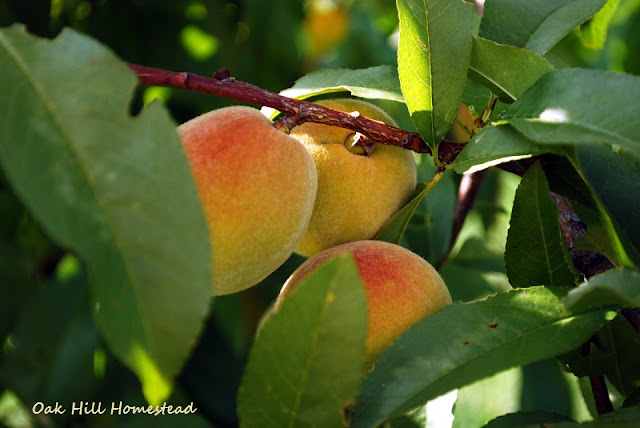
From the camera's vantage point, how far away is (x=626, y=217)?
2.79ft

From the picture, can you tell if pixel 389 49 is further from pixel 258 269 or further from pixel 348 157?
pixel 258 269

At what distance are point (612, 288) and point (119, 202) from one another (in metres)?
0.42

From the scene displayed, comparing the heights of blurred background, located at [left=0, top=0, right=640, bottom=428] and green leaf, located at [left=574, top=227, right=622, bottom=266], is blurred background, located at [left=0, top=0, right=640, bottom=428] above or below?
below

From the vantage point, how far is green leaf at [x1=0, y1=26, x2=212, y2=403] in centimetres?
55

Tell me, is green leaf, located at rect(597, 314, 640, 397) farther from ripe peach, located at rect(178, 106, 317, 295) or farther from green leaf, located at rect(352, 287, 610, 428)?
ripe peach, located at rect(178, 106, 317, 295)

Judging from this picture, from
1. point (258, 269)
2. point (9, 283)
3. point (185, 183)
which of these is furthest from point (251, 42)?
point (185, 183)

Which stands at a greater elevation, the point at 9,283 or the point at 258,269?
the point at 258,269

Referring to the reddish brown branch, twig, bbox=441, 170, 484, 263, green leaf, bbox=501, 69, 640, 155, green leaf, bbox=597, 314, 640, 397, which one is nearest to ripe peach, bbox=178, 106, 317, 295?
the reddish brown branch

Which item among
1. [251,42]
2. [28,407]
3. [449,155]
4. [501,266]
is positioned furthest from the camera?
[251,42]

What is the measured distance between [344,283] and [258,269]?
241 millimetres

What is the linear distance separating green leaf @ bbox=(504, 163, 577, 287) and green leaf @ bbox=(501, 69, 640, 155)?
72mm

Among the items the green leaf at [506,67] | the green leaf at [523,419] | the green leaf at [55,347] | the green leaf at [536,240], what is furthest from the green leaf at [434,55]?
the green leaf at [55,347]

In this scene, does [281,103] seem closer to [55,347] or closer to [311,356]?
[311,356]

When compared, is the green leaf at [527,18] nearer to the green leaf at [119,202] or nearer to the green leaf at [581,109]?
the green leaf at [581,109]
